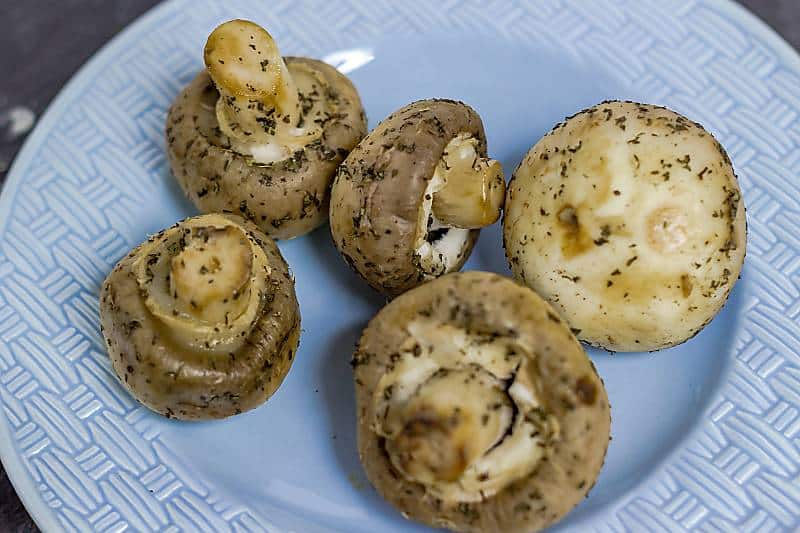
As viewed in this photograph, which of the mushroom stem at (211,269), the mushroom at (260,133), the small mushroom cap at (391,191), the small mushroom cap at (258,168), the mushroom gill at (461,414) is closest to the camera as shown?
the mushroom gill at (461,414)

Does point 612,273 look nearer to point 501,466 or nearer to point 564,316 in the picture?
point 564,316

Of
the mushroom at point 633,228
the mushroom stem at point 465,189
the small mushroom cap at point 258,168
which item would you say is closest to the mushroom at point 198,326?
the small mushroom cap at point 258,168

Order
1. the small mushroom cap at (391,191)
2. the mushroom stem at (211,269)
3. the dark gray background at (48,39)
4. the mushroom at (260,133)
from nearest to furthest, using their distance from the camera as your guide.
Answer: the mushroom stem at (211,269) → the small mushroom cap at (391,191) → the mushroom at (260,133) → the dark gray background at (48,39)

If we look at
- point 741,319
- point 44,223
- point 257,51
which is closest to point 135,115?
point 44,223

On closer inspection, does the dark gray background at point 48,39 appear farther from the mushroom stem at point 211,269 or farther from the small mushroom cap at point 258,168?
the mushroom stem at point 211,269

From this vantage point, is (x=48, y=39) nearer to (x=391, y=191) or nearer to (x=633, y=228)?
(x=391, y=191)
